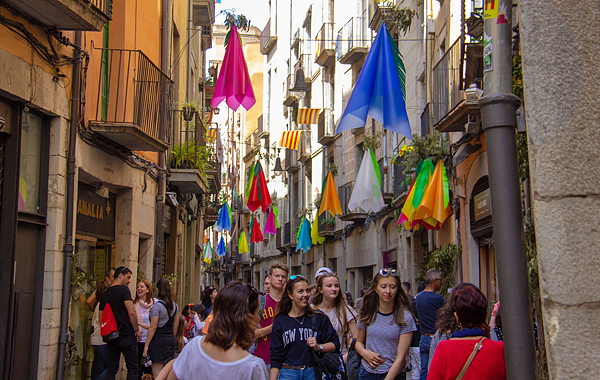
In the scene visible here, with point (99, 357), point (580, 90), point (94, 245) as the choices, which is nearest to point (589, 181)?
point (580, 90)

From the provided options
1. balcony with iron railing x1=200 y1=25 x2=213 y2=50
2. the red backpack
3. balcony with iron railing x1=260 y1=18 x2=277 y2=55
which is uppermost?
balcony with iron railing x1=260 y1=18 x2=277 y2=55

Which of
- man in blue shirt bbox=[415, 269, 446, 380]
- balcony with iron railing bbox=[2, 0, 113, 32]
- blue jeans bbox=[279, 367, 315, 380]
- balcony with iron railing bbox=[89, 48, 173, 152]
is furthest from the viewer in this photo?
balcony with iron railing bbox=[89, 48, 173, 152]

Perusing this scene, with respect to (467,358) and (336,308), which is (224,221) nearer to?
(336,308)

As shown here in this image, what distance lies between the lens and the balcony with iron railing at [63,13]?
682 cm

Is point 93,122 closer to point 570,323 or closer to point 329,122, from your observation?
point 570,323

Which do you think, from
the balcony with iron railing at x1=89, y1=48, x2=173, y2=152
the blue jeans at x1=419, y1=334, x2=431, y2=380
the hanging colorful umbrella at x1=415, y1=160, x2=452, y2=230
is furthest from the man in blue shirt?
the hanging colorful umbrella at x1=415, y1=160, x2=452, y2=230

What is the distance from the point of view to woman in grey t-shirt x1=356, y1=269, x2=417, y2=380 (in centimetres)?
529

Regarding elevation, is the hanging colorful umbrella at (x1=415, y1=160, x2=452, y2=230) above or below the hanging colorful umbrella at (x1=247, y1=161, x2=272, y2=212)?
below

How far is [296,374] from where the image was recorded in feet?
16.5

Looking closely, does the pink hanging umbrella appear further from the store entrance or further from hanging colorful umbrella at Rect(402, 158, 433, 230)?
hanging colorful umbrella at Rect(402, 158, 433, 230)

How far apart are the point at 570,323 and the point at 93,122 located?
7555 millimetres

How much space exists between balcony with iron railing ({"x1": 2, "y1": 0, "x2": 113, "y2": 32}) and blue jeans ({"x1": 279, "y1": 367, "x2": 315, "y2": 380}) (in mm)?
4359

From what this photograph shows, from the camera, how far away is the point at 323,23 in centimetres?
2612

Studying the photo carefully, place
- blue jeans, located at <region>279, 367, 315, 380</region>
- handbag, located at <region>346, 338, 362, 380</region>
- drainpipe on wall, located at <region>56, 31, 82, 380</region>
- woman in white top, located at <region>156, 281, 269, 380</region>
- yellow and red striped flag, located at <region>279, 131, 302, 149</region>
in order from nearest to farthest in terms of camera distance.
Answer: woman in white top, located at <region>156, 281, 269, 380</region> < blue jeans, located at <region>279, 367, 315, 380</region> < handbag, located at <region>346, 338, 362, 380</region> < drainpipe on wall, located at <region>56, 31, 82, 380</region> < yellow and red striped flag, located at <region>279, 131, 302, 149</region>
